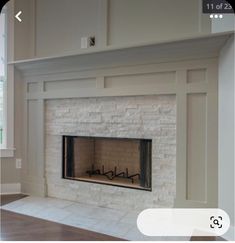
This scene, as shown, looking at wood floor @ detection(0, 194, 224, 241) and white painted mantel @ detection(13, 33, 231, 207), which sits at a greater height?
white painted mantel @ detection(13, 33, 231, 207)

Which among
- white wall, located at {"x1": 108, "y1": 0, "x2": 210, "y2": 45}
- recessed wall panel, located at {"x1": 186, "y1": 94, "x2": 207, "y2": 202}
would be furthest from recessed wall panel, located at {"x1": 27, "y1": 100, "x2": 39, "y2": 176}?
recessed wall panel, located at {"x1": 186, "y1": 94, "x2": 207, "y2": 202}

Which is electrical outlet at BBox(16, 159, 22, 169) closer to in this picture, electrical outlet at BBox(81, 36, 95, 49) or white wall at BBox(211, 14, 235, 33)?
electrical outlet at BBox(81, 36, 95, 49)

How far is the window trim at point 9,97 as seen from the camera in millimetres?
4031

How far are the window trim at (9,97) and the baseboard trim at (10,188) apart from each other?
1.29 feet

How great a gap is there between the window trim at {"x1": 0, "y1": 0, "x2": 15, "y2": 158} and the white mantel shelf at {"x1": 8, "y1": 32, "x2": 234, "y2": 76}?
0.17 m

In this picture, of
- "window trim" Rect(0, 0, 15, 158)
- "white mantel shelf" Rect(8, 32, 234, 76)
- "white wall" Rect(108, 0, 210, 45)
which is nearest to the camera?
"white mantel shelf" Rect(8, 32, 234, 76)

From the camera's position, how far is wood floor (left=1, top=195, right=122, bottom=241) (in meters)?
2.66

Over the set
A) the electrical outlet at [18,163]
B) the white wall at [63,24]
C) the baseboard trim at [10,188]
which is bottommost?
the baseboard trim at [10,188]

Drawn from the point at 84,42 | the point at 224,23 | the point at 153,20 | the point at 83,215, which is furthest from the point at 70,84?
the point at 224,23

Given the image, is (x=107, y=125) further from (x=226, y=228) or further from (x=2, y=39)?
(x=2, y=39)

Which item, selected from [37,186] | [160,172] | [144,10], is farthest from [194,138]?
[37,186]

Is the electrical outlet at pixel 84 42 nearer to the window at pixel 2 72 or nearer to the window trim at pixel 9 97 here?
the window trim at pixel 9 97

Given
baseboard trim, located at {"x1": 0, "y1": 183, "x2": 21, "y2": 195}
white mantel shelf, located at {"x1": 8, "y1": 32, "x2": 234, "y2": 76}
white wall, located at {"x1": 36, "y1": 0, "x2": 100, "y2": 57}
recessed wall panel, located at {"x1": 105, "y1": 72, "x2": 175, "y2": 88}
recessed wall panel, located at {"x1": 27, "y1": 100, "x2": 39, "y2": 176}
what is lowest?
baseboard trim, located at {"x1": 0, "y1": 183, "x2": 21, "y2": 195}

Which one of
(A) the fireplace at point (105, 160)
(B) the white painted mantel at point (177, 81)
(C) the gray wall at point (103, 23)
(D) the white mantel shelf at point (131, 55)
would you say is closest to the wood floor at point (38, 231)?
(A) the fireplace at point (105, 160)
